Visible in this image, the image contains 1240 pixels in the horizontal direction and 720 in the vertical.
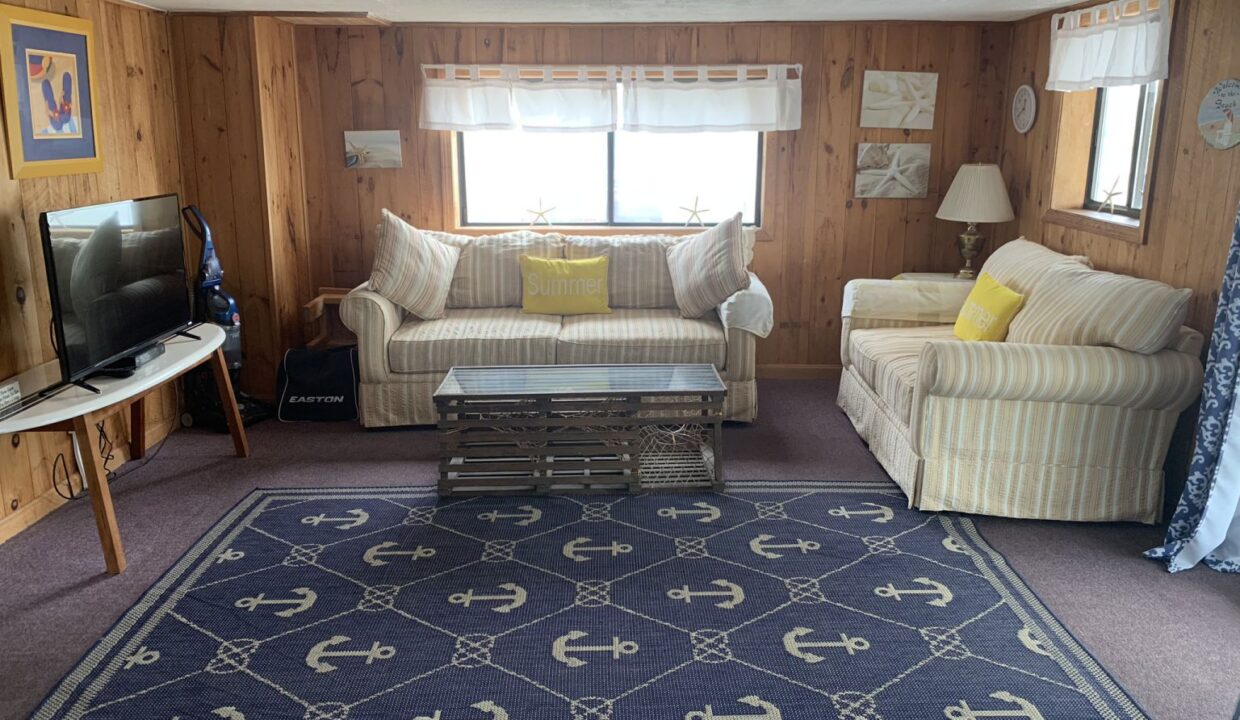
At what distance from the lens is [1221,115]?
3465 millimetres

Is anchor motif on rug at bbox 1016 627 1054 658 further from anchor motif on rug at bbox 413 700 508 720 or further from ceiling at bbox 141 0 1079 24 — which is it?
ceiling at bbox 141 0 1079 24

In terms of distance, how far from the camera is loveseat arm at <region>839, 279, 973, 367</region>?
4.77m

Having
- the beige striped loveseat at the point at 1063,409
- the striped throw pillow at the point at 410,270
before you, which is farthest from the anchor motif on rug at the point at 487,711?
the striped throw pillow at the point at 410,270

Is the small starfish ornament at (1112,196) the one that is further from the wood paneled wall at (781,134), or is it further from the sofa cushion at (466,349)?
the sofa cushion at (466,349)

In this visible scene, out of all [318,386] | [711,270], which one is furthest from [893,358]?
[318,386]

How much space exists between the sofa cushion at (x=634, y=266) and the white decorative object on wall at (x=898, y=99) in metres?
1.32

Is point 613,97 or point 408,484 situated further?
point 613,97

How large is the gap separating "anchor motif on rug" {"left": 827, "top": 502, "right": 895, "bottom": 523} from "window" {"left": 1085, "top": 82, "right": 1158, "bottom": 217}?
173cm

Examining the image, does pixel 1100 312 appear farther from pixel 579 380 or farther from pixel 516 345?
pixel 516 345

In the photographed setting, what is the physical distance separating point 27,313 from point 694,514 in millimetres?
2564

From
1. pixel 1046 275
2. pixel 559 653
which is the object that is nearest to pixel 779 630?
pixel 559 653

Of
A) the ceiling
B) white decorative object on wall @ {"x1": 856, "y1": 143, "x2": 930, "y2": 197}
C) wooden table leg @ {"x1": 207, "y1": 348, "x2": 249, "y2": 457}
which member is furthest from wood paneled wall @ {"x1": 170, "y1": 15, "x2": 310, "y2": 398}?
white decorative object on wall @ {"x1": 856, "y1": 143, "x2": 930, "y2": 197}

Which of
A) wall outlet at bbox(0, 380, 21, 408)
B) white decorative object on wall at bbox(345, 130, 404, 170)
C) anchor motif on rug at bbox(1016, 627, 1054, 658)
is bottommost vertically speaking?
anchor motif on rug at bbox(1016, 627, 1054, 658)

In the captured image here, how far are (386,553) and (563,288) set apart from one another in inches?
80.4
